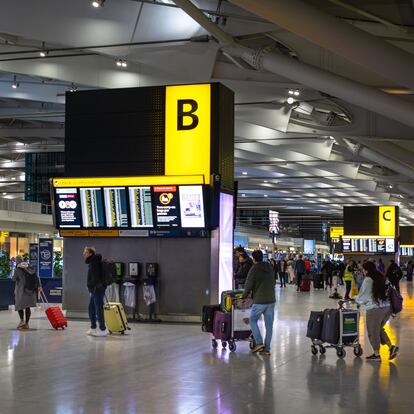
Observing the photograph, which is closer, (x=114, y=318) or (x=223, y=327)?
(x=223, y=327)

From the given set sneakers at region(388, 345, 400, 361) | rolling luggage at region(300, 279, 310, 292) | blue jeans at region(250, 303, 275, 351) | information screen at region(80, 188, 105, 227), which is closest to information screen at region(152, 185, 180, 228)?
information screen at region(80, 188, 105, 227)

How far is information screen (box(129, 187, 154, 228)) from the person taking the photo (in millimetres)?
16500

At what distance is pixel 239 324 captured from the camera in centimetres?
1194

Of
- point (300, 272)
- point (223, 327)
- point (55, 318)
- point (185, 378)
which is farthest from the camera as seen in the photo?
point (300, 272)

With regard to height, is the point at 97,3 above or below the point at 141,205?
above

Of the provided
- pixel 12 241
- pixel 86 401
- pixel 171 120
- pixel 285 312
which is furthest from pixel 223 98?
pixel 12 241

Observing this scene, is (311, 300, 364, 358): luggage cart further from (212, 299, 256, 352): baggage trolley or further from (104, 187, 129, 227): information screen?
(104, 187, 129, 227): information screen

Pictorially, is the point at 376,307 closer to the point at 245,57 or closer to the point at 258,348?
the point at 258,348

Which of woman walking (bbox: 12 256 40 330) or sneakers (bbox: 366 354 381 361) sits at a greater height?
woman walking (bbox: 12 256 40 330)

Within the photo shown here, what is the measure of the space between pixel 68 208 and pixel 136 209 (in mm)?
1713

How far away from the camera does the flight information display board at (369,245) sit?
140 feet

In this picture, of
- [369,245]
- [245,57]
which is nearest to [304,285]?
[369,245]

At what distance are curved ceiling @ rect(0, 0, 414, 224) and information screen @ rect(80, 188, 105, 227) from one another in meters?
3.53

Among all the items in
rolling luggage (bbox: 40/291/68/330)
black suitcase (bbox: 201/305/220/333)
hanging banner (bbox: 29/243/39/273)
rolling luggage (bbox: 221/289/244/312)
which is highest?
hanging banner (bbox: 29/243/39/273)
